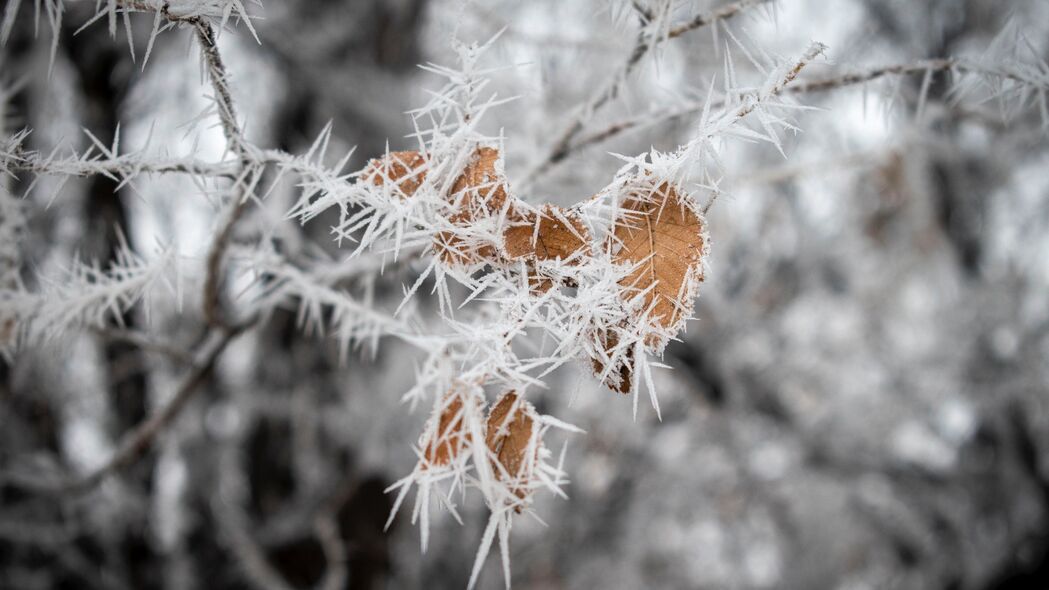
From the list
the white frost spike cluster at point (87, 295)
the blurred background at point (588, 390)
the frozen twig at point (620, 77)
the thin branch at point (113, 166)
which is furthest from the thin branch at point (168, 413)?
the blurred background at point (588, 390)

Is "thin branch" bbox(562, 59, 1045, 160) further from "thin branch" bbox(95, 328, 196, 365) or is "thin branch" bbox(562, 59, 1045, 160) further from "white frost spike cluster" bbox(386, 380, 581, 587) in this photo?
"thin branch" bbox(95, 328, 196, 365)

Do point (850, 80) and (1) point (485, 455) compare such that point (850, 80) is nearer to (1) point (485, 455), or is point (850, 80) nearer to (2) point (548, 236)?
(2) point (548, 236)

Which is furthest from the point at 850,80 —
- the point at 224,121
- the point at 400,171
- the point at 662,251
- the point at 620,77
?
the point at 224,121

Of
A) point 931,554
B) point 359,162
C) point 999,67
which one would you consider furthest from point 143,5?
point 931,554

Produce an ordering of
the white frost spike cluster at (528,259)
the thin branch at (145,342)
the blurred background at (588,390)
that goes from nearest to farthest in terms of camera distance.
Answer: the white frost spike cluster at (528,259), the thin branch at (145,342), the blurred background at (588,390)

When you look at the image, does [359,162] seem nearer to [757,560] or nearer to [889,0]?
[889,0]

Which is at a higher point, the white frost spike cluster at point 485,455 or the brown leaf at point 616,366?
the brown leaf at point 616,366

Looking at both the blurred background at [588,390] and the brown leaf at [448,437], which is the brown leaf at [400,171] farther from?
the blurred background at [588,390]
